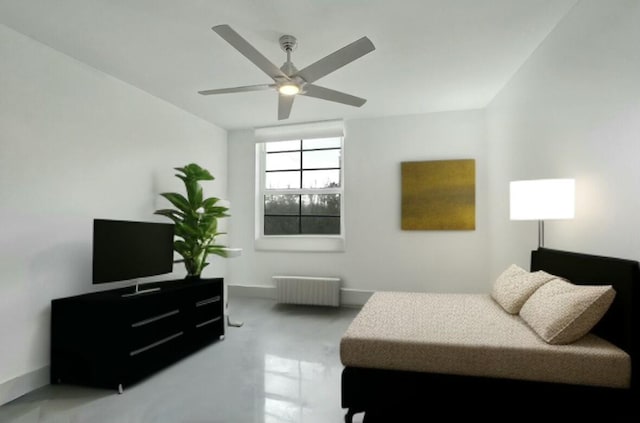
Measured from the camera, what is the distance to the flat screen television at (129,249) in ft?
8.80

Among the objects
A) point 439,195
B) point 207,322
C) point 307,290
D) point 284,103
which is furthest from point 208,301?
point 439,195

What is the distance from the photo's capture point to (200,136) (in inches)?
193

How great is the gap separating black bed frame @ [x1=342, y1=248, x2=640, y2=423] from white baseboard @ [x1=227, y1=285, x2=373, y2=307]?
2.97 metres

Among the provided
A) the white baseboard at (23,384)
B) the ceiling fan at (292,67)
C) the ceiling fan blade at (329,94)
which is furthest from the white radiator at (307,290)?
the white baseboard at (23,384)

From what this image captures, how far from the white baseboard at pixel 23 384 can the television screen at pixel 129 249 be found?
32.5 inches

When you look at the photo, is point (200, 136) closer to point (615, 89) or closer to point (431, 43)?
point (431, 43)

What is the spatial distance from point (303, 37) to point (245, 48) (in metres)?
0.74

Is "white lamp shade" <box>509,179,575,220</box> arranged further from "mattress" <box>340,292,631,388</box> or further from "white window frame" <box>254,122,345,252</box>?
"white window frame" <box>254,122,345,252</box>

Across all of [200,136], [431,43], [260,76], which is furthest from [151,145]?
[431,43]

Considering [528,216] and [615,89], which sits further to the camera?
[528,216]

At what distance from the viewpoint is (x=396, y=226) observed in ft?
15.9

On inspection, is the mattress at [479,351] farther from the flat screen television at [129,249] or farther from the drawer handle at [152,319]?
the flat screen television at [129,249]

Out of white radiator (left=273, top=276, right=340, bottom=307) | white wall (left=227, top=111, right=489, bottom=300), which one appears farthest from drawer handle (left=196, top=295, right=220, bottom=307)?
white wall (left=227, top=111, right=489, bottom=300)

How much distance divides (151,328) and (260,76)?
2539 mm
